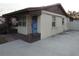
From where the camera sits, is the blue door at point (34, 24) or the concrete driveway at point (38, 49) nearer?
the concrete driveway at point (38, 49)

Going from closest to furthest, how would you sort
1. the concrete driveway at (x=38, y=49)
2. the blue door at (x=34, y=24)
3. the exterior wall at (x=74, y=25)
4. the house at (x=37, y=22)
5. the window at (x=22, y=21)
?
the concrete driveway at (x=38, y=49) → the house at (x=37, y=22) → the blue door at (x=34, y=24) → the window at (x=22, y=21) → the exterior wall at (x=74, y=25)

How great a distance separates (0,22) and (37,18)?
6.53 meters

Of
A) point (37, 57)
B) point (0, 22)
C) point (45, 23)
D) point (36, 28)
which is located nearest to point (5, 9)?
point (0, 22)

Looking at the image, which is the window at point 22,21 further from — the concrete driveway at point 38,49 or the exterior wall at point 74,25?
the exterior wall at point 74,25

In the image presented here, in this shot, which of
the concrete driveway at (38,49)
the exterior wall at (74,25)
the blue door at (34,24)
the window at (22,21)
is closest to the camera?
the concrete driveway at (38,49)

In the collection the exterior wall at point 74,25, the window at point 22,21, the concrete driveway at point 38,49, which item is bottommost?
the concrete driveway at point 38,49

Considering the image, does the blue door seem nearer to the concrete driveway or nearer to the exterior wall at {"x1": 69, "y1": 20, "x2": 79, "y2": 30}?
the concrete driveway

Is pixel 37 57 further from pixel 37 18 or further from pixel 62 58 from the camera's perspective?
pixel 37 18

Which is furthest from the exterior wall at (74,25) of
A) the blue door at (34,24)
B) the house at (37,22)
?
the blue door at (34,24)

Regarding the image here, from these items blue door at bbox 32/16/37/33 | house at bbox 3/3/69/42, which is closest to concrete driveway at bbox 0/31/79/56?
house at bbox 3/3/69/42

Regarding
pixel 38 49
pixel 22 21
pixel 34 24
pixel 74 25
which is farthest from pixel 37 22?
pixel 74 25

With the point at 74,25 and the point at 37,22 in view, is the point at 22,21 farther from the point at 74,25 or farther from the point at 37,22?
the point at 74,25

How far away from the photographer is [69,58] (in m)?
5.65

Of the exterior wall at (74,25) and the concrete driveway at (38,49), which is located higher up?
the exterior wall at (74,25)
